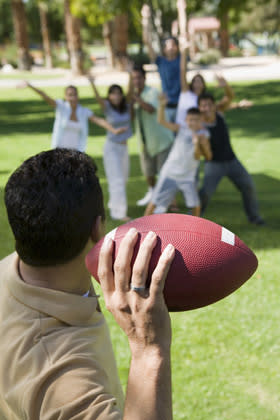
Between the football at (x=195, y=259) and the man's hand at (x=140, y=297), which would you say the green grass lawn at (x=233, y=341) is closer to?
the football at (x=195, y=259)

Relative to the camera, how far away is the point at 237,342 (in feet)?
15.9

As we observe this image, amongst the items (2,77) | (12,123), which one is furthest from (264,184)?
(2,77)

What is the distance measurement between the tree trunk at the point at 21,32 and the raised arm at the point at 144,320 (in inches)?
1605

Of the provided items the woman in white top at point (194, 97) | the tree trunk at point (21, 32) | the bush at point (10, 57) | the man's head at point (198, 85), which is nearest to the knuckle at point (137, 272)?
the woman in white top at point (194, 97)

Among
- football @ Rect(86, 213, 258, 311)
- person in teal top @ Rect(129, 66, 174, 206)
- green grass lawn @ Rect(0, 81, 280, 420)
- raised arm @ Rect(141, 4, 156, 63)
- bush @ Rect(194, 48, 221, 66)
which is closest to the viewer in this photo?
football @ Rect(86, 213, 258, 311)

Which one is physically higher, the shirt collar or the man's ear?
the man's ear

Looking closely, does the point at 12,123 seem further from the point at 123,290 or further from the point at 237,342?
the point at 123,290

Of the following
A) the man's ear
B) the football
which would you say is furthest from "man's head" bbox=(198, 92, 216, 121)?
Result: the man's ear

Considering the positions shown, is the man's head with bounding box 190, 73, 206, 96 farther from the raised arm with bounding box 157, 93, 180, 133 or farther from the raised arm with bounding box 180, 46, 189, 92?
the raised arm with bounding box 157, 93, 180, 133

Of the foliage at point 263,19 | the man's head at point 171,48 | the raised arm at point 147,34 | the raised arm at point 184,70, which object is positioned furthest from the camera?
the foliage at point 263,19

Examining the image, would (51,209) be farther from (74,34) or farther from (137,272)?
(74,34)

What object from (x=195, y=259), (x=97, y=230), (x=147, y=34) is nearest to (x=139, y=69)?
(x=147, y=34)

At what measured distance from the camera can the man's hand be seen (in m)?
1.54

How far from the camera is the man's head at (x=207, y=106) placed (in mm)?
7730
